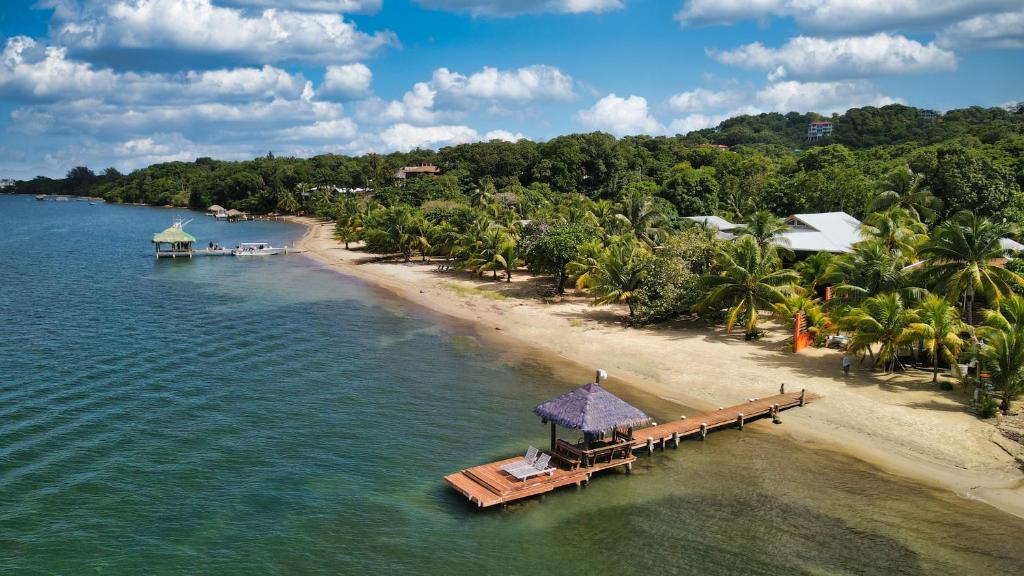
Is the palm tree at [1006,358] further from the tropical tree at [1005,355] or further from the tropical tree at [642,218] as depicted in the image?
the tropical tree at [642,218]

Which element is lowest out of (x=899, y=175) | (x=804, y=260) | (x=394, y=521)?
(x=394, y=521)

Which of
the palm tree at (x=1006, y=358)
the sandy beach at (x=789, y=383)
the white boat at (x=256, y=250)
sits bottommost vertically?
the sandy beach at (x=789, y=383)

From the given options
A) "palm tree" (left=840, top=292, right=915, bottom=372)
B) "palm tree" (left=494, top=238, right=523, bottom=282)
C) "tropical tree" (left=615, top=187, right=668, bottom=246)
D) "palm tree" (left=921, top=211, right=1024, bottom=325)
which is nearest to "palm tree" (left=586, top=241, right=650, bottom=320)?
"tropical tree" (left=615, top=187, right=668, bottom=246)

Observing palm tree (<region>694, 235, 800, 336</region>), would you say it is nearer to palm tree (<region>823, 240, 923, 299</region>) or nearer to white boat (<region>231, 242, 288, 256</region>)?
palm tree (<region>823, 240, 923, 299</region>)

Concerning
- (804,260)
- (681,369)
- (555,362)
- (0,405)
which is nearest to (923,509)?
(681,369)

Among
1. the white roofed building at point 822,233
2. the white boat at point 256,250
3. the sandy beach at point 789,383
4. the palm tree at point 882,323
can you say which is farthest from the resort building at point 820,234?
the white boat at point 256,250

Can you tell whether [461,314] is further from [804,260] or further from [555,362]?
[804,260]
